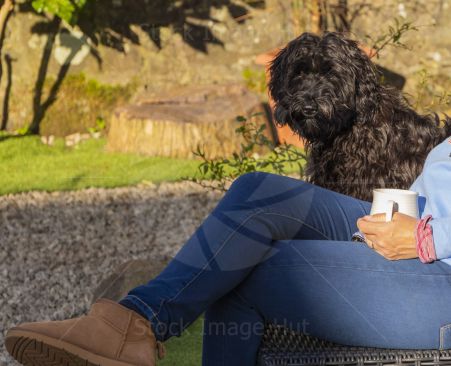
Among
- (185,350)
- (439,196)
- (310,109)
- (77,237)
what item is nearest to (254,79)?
(77,237)

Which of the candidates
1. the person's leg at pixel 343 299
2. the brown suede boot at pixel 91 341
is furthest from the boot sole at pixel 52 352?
the person's leg at pixel 343 299

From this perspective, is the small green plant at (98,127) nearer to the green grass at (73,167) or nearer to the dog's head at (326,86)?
the green grass at (73,167)

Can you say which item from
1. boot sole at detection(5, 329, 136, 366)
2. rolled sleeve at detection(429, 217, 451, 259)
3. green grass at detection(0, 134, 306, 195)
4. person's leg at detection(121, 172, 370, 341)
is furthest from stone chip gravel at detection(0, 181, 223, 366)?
rolled sleeve at detection(429, 217, 451, 259)

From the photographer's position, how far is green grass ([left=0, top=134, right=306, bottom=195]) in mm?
5891

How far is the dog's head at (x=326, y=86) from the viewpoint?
337cm

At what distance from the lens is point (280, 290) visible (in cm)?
214

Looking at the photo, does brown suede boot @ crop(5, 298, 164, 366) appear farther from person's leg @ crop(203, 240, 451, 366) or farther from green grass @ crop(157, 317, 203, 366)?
green grass @ crop(157, 317, 203, 366)

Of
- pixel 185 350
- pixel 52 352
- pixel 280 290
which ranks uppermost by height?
pixel 280 290

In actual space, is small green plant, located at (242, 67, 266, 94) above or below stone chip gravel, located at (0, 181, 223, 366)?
above

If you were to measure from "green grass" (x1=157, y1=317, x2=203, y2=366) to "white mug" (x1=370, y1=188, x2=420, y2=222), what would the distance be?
139 cm

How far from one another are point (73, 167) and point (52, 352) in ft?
Result: 14.2

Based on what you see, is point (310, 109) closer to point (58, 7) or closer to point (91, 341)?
point (91, 341)

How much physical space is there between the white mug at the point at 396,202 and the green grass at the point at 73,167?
12.6 ft

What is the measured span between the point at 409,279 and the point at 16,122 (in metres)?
5.55
